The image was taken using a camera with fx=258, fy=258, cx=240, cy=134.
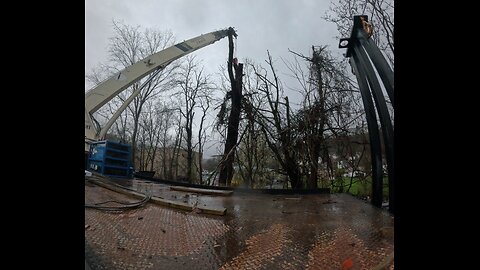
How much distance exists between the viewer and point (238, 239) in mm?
1864

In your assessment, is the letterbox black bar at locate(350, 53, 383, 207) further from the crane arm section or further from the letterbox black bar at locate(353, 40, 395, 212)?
the crane arm section

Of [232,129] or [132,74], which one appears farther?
[232,129]

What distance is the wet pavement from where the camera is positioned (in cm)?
143

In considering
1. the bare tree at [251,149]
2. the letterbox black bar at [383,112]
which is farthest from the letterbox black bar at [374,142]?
the bare tree at [251,149]

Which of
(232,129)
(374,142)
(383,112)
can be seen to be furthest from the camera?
(232,129)

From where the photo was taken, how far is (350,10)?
8.20 m

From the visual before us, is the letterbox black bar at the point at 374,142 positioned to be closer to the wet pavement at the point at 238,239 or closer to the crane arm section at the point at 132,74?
the wet pavement at the point at 238,239

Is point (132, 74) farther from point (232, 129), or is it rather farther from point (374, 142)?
point (374, 142)

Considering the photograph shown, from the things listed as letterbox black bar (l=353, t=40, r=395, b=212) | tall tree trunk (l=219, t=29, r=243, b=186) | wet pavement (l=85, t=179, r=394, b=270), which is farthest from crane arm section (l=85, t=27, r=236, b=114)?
letterbox black bar (l=353, t=40, r=395, b=212)

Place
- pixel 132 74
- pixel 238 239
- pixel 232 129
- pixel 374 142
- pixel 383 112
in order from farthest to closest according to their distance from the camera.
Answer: pixel 232 129 → pixel 132 74 → pixel 374 142 → pixel 383 112 → pixel 238 239

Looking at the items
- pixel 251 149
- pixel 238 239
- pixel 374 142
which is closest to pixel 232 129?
pixel 251 149
